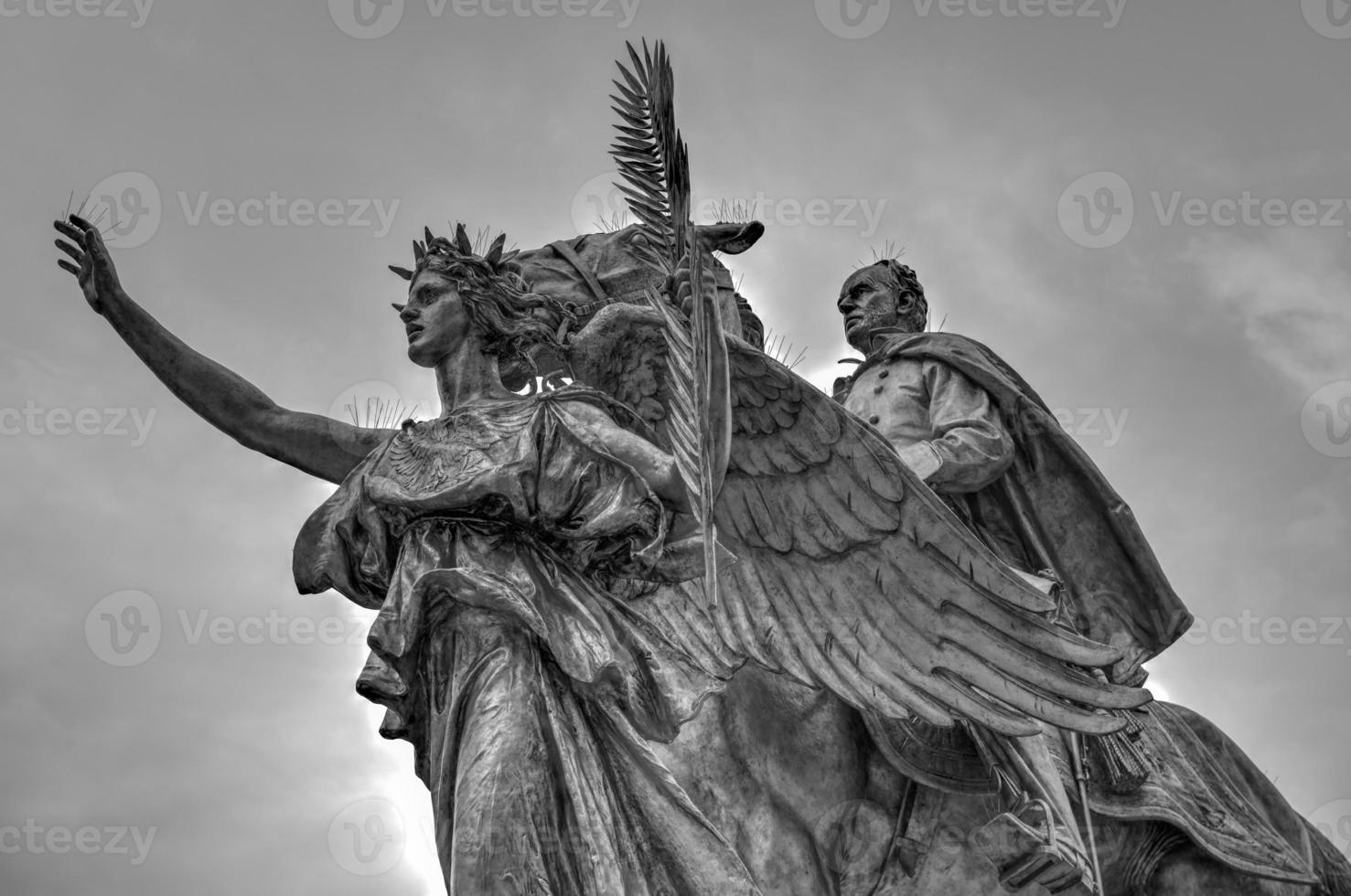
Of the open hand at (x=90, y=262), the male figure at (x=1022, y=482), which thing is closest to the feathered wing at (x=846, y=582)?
the male figure at (x=1022, y=482)

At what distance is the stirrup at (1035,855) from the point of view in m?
9.40

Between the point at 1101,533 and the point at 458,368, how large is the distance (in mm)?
3496

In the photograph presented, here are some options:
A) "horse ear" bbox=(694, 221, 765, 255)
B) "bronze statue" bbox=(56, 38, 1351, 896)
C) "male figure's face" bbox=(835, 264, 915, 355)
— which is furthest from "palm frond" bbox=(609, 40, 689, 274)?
"male figure's face" bbox=(835, 264, 915, 355)

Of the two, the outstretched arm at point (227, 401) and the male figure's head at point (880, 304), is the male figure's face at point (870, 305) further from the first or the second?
the outstretched arm at point (227, 401)

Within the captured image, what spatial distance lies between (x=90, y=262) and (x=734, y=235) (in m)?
3.00

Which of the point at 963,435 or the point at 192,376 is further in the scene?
→ the point at 963,435

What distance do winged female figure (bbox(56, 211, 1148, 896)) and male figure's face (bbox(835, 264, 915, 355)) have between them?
2.32 metres

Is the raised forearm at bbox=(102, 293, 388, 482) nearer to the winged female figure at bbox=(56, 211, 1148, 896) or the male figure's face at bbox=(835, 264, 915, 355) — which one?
the winged female figure at bbox=(56, 211, 1148, 896)

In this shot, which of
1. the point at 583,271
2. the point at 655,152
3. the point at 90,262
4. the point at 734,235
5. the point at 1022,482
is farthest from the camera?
the point at 583,271

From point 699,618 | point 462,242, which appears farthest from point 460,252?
point 699,618

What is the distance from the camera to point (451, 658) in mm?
8703

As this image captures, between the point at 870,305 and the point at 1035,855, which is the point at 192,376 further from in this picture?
the point at 1035,855

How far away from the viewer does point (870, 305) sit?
482 inches

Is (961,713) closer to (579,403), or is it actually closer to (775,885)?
(775,885)
